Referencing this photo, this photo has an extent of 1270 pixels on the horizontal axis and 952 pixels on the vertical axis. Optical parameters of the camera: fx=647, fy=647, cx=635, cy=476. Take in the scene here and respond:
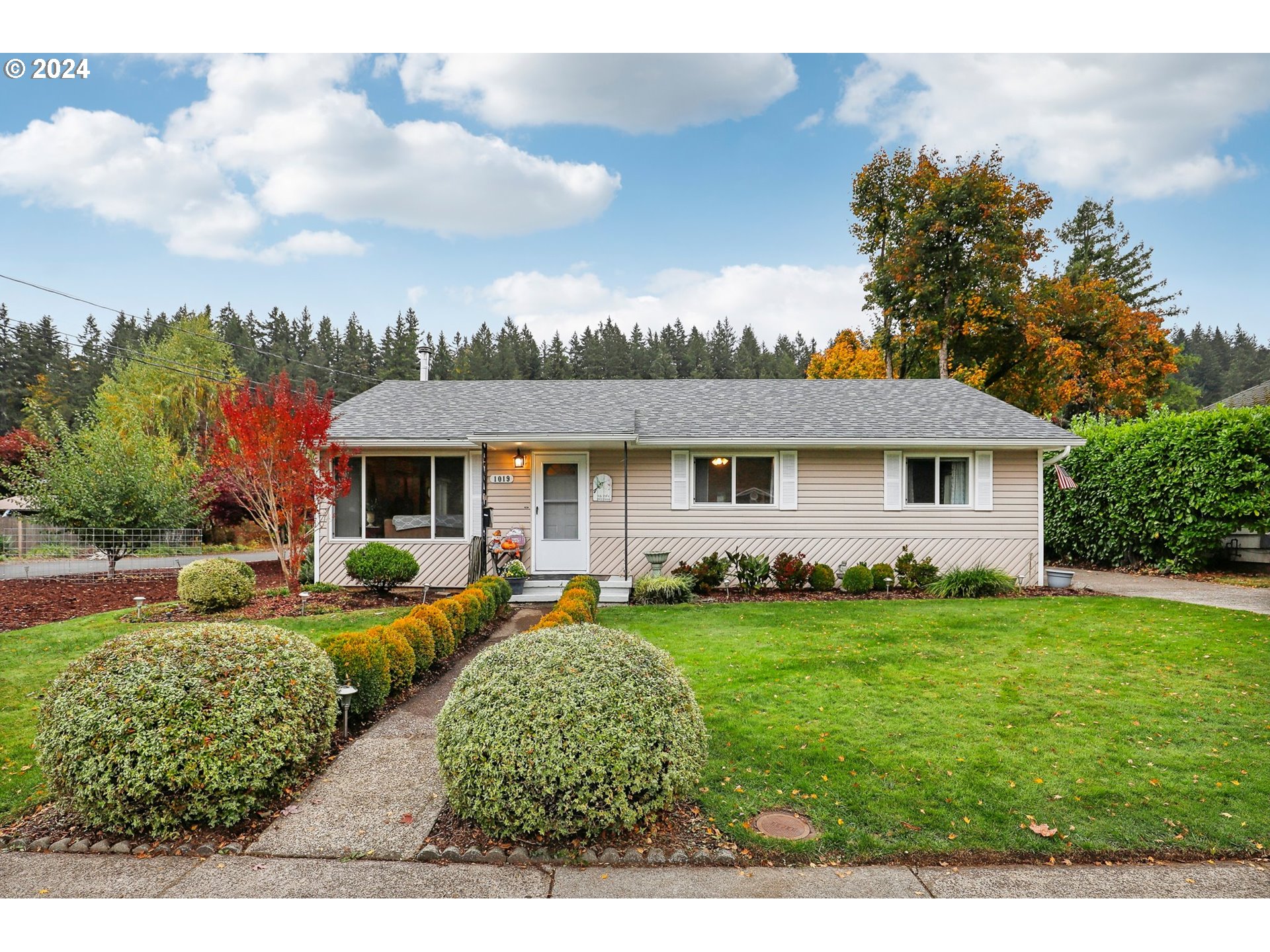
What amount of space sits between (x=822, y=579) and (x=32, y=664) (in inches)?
384

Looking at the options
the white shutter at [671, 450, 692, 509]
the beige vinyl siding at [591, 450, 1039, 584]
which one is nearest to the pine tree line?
the beige vinyl siding at [591, 450, 1039, 584]

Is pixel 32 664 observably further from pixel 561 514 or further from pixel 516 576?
pixel 561 514

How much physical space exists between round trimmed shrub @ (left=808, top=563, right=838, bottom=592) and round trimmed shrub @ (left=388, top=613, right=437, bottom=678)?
21.9 ft

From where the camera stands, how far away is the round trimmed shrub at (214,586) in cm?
841

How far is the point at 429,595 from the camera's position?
10398 millimetres

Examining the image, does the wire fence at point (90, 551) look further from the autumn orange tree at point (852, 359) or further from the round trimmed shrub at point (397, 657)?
the autumn orange tree at point (852, 359)

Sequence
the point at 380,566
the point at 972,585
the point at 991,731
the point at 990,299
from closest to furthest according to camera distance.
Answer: the point at 991,731 → the point at 380,566 → the point at 972,585 → the point at 990,299

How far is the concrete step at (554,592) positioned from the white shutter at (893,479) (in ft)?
15.4

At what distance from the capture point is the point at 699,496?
11.1 m

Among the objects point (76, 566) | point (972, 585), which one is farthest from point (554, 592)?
point (76, 566)

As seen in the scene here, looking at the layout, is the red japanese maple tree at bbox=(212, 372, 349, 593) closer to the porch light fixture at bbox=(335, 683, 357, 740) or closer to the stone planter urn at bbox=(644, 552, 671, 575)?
the stone planter urn at bbox=(644, 552, 671, 575)

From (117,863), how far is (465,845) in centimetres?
148

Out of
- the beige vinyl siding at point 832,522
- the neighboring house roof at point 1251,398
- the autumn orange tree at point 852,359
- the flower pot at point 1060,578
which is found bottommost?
the flower pot at point 1060,578

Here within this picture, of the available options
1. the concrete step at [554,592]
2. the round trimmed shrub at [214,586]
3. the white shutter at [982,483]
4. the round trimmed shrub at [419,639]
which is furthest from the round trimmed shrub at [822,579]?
the round trimmed shrub at [214,586]
